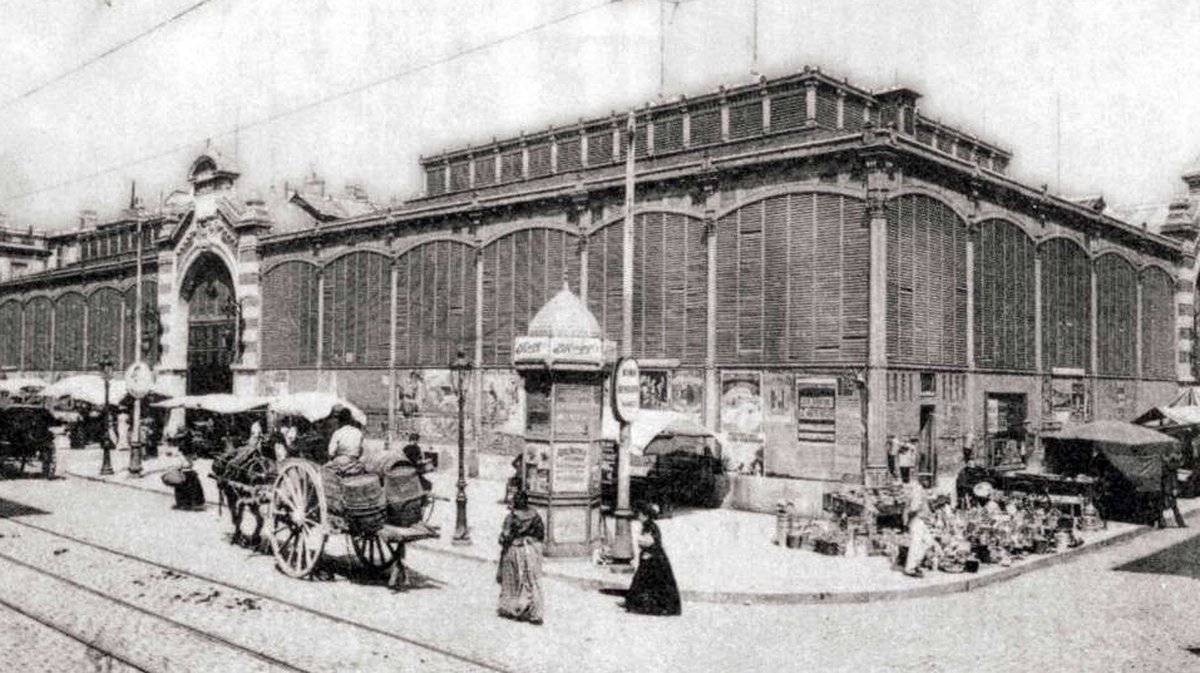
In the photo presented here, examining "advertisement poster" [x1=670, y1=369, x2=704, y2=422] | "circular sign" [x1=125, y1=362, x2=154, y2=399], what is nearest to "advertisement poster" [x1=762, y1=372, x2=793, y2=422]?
"advertisement poster" [x1=670, y1=369, x2=704, y2=422]

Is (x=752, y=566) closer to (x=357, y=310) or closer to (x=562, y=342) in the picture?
(x=562, y=342)

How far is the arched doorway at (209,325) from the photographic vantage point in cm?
4078

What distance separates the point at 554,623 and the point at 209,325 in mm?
34895

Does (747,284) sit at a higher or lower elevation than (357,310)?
higher

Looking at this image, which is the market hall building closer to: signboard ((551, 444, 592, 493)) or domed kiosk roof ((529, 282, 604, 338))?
signboard ((551, 444, 592, 493))

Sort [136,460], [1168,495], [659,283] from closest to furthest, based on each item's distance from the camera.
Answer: [1168,495] < [659,283] < [136,460]

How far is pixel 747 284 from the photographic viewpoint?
23.2m

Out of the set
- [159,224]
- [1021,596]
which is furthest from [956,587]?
[159,224]

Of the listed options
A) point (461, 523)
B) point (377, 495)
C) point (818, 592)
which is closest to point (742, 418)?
point (461, 523)

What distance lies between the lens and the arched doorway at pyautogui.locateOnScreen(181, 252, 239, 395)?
134ft

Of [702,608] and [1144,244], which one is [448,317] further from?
[1144,244]

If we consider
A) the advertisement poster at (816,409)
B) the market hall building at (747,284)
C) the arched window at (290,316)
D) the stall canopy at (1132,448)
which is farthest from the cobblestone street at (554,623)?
the arched window at (290,316)

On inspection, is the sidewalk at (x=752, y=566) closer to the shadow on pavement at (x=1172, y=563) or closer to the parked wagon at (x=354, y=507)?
the shadow on pavement at (x=1172, y=563)

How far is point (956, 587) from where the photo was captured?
1406 cm
